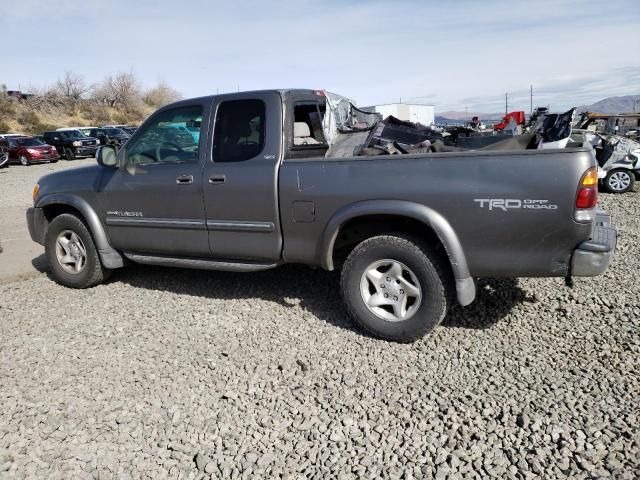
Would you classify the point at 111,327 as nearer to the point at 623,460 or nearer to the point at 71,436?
the point at 71,436

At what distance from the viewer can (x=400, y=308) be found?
150 inches

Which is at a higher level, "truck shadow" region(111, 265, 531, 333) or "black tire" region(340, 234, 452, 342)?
"black tire" region(340, 234, 452, 342)

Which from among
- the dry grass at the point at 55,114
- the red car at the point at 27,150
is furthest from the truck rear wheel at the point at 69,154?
the dry grass at the point at 55,114

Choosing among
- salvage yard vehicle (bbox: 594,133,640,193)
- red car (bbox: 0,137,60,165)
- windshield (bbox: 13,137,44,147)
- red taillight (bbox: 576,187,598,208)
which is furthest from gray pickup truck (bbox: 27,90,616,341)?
windshield (bbox: 13,137,44,147)

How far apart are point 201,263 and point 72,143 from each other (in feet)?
83.0

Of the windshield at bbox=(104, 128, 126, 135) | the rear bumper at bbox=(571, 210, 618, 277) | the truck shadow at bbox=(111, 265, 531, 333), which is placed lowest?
the truck shadow at bbox=(111, 265, 531, 333)

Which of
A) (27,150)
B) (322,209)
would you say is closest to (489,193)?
(322,209)

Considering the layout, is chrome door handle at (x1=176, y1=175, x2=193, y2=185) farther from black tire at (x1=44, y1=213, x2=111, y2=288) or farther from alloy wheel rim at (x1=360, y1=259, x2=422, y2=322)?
alloy wheel rim at (x1=360, y1=259, x2=422, y2=322)

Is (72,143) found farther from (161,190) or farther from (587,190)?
(587,190)

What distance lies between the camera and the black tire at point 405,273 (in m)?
3.65

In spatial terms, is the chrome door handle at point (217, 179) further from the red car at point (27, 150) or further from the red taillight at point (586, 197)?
the red car at point (27, 150)

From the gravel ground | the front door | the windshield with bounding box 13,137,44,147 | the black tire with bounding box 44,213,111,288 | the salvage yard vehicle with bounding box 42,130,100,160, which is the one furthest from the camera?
the salvage yard vehicle with bounding box 42,130,100,160

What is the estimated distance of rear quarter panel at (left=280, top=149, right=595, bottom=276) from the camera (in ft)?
10.5

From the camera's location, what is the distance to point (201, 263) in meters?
4.62
